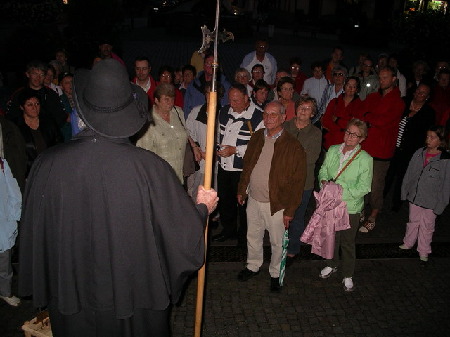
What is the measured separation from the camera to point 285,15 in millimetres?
Result: 45719

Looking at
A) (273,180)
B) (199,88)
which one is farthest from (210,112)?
(199,88)

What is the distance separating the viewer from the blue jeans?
527 cm

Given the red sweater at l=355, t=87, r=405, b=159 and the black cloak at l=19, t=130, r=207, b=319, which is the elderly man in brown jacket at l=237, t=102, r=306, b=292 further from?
the red sweater at l=355, t=87, r=405, b=159

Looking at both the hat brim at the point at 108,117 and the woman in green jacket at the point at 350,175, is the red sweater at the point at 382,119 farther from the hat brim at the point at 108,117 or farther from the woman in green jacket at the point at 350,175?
the hat brim at the point at 108,117

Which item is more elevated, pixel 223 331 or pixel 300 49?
pixel 300 49

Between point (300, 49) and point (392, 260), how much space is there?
21.0 meters

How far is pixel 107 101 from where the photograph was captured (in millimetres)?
2295

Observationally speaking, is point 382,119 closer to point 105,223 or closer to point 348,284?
point 348,284

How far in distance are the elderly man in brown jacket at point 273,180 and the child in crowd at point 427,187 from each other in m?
1.94

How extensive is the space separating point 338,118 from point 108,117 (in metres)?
4.94

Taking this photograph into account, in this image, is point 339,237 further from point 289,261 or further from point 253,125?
point 253,125

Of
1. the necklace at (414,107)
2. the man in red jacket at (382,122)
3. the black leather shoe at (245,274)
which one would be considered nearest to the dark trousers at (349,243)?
the black leather shoe at (245,274)

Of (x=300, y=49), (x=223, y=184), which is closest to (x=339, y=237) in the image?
(x=223, y=184)

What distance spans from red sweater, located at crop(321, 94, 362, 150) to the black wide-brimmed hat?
185 inches
